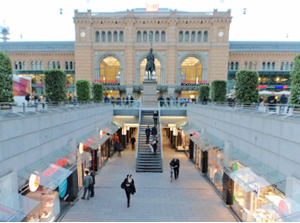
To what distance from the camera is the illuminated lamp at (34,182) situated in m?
6.80

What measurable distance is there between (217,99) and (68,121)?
15419mm

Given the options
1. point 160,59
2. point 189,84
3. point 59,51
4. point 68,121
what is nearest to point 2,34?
point 59,51

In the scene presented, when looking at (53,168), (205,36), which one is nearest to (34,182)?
(53,168)

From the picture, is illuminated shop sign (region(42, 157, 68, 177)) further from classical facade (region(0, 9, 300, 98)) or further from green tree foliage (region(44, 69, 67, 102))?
classical facade (region(0, 9, 300, 98))

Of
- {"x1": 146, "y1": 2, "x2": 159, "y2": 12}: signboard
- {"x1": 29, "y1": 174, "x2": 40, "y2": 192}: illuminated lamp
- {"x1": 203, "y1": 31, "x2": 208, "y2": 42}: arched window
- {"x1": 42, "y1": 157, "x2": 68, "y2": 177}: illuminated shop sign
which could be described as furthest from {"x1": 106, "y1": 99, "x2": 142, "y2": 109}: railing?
{"x1": 146, "y1": 2, "x2": 159, "y2": 12}: signboard

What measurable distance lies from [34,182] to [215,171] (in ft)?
32.2

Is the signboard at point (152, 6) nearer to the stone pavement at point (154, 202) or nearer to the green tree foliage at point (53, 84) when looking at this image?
the green tree foliage at point (53, 84)

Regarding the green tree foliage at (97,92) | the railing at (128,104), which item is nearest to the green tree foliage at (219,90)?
the railing at (128,104)

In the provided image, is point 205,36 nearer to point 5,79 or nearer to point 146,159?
point 146,159

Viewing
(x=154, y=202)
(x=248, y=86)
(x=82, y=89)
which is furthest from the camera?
(x=82, y=89)

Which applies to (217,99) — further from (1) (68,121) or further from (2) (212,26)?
(2) (212,26)

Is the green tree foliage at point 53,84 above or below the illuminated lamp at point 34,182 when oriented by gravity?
above

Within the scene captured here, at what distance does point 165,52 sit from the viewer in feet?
138

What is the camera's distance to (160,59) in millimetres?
42156
